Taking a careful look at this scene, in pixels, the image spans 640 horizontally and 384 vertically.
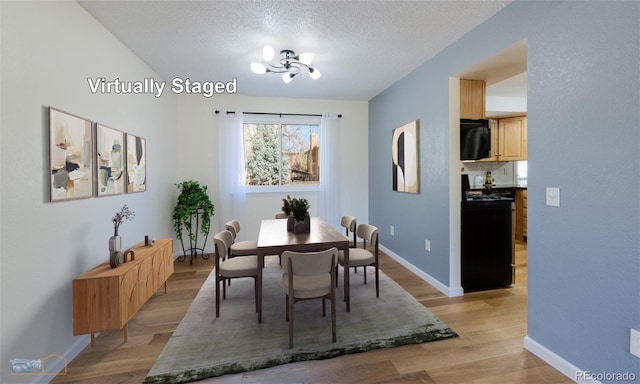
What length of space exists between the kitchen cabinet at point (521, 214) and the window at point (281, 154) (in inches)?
154

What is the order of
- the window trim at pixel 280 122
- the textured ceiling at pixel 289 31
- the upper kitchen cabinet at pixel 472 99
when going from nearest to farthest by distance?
the textured ceiling at pixel 289 31
the upper kitchen cabinet at pixel 472 99
the window trim at pixel 280 122

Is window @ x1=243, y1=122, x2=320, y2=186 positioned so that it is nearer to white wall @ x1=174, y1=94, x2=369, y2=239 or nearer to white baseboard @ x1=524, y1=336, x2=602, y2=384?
white wall @ x1=174, y1=94, x2=369, y2=239

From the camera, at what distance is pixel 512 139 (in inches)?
197

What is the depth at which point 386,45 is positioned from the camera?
281 centimetres

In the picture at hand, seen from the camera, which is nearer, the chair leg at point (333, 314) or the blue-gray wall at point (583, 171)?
the blue-gray wall at point (583, 171)

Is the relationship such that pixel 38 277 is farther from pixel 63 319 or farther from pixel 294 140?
pixel 294 140

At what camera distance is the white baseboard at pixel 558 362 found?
1657 mm

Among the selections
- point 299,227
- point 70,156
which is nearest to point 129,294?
point 70,156

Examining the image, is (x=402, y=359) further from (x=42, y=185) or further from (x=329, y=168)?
(x=329, y=168)

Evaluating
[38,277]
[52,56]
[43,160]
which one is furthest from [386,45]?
[38,277]

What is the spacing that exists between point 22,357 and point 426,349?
262 centimetres

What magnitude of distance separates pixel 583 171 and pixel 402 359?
1.69 m

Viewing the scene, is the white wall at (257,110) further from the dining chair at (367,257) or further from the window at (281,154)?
the dining chair at (367,257)

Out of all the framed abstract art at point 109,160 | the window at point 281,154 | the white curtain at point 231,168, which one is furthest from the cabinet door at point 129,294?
the window at point 281,154
